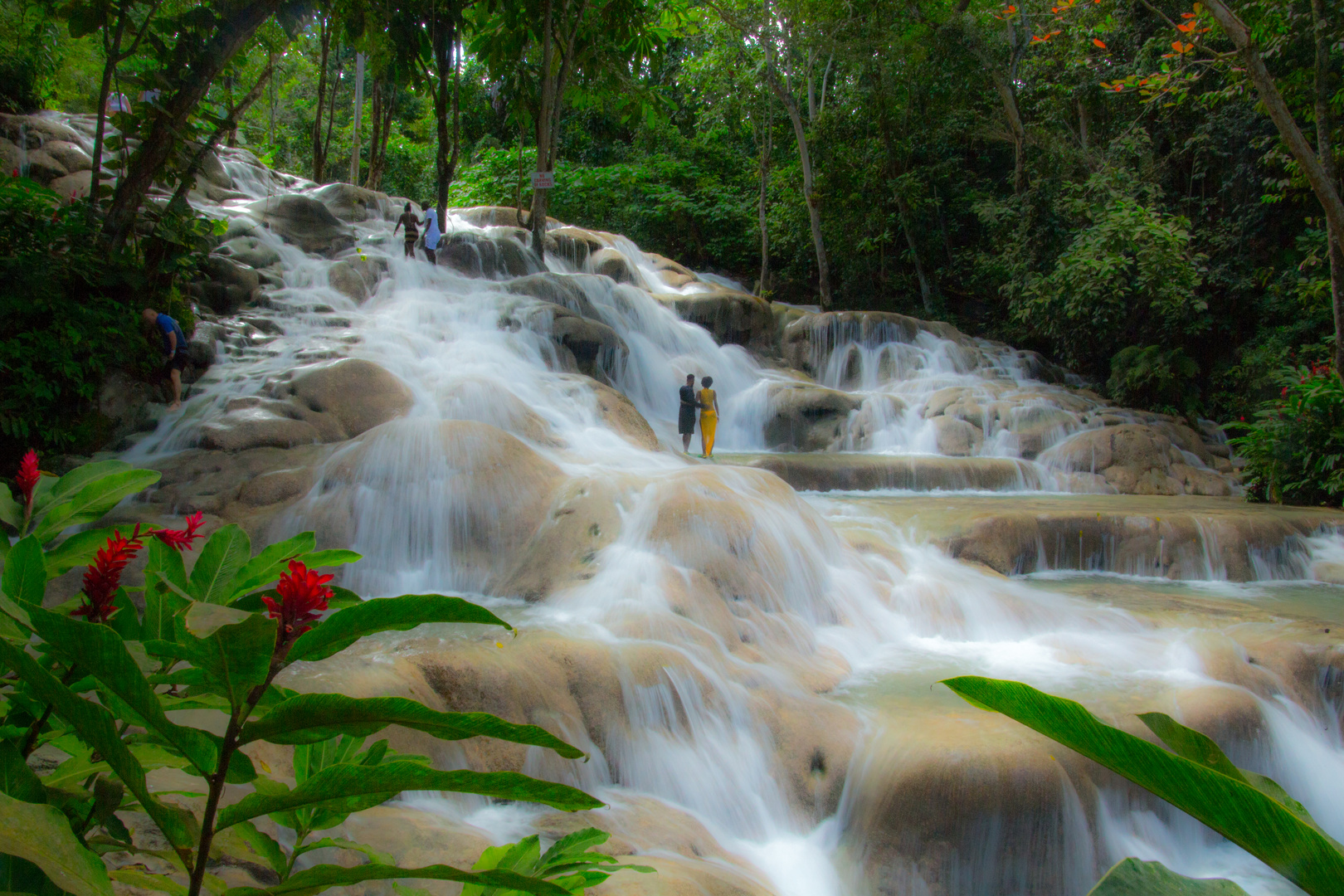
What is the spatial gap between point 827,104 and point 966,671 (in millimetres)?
18289

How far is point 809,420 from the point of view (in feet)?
42.9

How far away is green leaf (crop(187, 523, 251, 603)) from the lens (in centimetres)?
102

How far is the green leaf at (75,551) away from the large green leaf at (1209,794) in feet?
3.73

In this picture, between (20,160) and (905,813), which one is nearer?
(905,813)

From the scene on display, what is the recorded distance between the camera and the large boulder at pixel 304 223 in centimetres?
1308

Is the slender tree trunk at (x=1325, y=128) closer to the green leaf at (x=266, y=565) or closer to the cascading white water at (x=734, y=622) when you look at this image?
the cascading white water at (x=734, y=622)

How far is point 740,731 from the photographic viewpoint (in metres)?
4.38

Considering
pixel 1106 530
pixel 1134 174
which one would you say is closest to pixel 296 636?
pixel 1106 530

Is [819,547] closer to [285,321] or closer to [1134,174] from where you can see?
[285,321]

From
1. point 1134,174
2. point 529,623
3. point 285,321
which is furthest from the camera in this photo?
point 1134,174

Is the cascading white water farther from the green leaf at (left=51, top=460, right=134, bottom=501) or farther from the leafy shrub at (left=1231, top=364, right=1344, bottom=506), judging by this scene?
the green leaf at (left=51, top=460, right=134, bottom=501)

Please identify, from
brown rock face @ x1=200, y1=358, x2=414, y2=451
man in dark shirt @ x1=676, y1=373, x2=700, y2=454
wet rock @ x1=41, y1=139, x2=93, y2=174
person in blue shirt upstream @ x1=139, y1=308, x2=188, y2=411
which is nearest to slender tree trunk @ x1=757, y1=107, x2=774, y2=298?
man in dark shirt @ x1=676, y1=373, x2=700, y2=454

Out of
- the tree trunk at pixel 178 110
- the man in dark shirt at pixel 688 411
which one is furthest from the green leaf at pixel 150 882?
the man in dark shirt at pixel 688 411

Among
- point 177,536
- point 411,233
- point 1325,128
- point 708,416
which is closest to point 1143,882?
point 177,536
